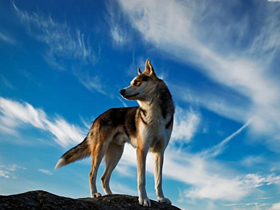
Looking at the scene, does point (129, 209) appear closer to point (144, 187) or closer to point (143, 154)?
point (144, 187)

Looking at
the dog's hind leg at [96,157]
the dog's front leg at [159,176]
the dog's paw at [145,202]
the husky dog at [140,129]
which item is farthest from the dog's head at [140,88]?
the dog's paw at [145,202]

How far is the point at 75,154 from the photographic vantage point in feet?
32.7

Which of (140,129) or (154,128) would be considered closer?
(154,128)

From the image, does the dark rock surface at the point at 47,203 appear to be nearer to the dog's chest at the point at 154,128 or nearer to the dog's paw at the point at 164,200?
the dog's paw at the point at 164,200

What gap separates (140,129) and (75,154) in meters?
3.18

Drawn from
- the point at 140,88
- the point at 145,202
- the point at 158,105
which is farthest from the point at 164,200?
the point at 140,88

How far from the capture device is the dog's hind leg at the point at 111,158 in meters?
9.37

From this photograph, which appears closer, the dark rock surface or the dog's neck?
the dark rock surface

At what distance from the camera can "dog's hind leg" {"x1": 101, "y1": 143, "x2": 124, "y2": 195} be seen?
9.37m

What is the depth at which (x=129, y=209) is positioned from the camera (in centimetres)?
670

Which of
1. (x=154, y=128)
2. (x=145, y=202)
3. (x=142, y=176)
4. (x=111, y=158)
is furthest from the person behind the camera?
(x=111, y=158)

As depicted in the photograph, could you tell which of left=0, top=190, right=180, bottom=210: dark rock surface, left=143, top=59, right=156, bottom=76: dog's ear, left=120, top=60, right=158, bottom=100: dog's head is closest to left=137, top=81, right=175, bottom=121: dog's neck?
left=120, top=60, right=158, bottom=100: dog's head

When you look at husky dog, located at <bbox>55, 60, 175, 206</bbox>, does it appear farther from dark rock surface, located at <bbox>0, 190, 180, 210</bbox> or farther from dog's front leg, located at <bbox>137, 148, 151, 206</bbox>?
dark rock surface, located at <bbox>0, 190, 180, 210</bbox>

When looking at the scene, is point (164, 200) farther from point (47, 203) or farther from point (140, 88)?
point (47, 203)
